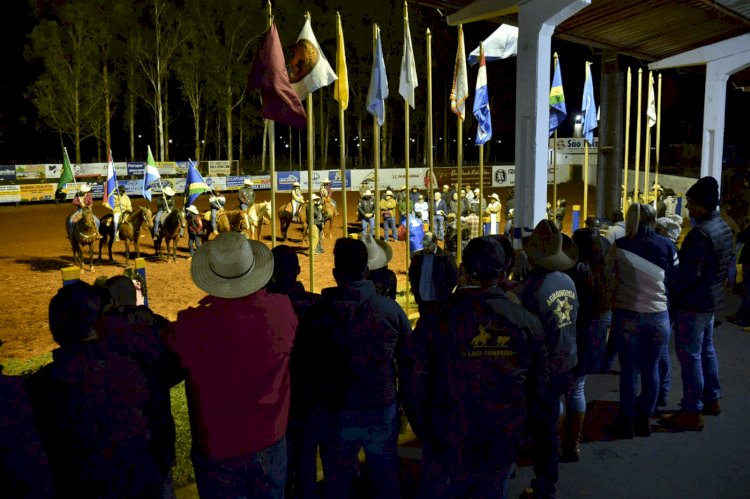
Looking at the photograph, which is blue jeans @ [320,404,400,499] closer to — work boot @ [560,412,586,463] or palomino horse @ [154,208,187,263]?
work boot @ [560,412,586,463]

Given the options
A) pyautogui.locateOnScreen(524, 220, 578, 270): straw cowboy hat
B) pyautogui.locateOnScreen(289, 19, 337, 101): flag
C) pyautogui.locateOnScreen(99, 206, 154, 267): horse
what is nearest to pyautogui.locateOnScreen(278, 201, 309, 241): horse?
pyautogui.locateOnScreen(99, 206, 154, 267): horse

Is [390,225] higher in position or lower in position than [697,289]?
lower

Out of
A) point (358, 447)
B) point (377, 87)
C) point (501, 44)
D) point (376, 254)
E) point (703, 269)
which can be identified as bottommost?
point (358, 447)

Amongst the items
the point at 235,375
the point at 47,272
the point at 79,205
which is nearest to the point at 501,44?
the point at 235,375

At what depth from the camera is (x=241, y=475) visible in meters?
3.43

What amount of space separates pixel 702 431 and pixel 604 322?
1.45 m

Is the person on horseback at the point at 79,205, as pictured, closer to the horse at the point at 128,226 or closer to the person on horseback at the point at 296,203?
the horse at the point at 128,226

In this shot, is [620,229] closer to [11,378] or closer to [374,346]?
[374,346]

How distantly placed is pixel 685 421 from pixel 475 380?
3684mm

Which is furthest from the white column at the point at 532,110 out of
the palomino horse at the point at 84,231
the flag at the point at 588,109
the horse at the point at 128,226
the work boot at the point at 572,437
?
the horse at the point at 128,226

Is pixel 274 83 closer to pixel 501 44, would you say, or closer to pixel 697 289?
pixel 501 44

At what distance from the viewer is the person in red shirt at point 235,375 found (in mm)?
3326

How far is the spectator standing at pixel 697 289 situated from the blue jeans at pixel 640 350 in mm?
421

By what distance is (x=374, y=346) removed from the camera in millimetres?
3824
